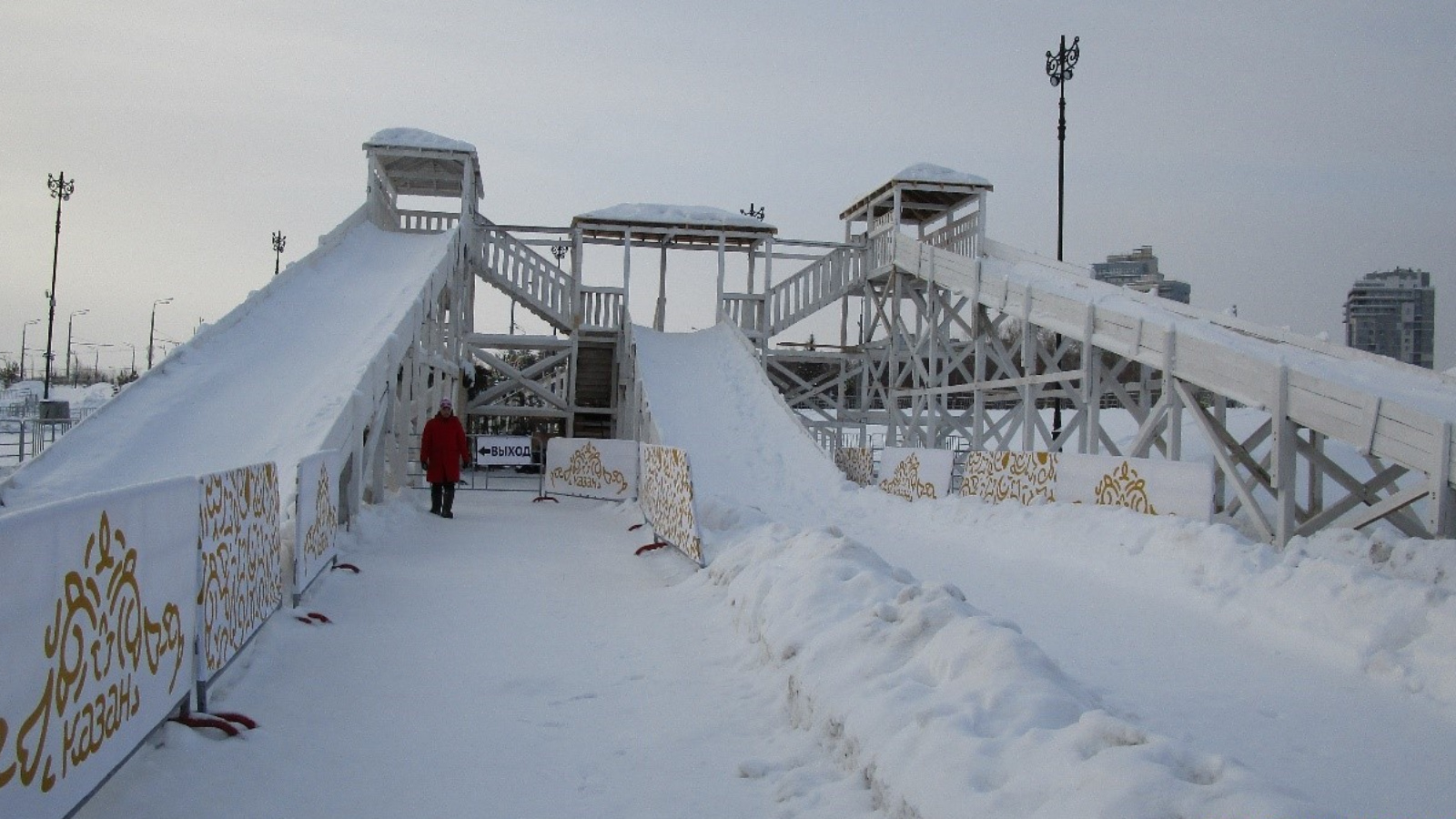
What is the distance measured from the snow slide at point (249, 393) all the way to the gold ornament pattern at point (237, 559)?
3.07m

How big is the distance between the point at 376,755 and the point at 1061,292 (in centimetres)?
1676

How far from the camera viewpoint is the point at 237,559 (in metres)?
5.62

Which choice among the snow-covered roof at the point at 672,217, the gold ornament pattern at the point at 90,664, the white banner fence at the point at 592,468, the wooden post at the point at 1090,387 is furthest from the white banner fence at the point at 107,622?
the snow-covered roof at the point at 672,217

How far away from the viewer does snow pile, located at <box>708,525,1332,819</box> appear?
A: 125 inches

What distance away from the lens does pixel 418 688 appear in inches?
224

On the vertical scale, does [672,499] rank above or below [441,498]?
above

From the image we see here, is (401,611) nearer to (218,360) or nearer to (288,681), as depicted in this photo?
(288,681)

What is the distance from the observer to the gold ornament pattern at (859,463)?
23047mm

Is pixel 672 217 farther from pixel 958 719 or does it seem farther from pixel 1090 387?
pixel 958 719

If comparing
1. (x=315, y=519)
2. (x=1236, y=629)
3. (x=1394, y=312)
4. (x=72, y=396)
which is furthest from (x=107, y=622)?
(x=72, y=396)

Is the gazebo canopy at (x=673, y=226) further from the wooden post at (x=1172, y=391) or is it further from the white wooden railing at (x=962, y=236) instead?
the wooden post at (x=1172, y=391)

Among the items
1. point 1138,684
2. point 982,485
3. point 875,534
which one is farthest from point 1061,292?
point 1138,684

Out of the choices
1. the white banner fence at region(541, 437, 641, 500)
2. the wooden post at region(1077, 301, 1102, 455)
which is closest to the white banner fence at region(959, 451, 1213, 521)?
the wooden post at region(1077, 301, 1102, 455)

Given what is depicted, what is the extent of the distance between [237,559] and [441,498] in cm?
924
